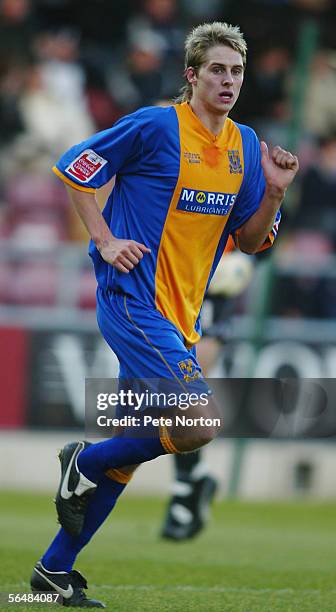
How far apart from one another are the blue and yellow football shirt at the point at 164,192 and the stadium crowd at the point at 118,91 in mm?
6044

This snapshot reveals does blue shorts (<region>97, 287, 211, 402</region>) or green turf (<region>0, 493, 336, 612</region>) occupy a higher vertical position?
blue shorts (<region>97, 287, 211, 402</region>)

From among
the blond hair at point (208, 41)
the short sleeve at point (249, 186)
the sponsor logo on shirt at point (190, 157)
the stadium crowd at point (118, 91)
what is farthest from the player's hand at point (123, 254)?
the stadium crowd at point (118, 91)

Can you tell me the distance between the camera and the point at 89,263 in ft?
37.6

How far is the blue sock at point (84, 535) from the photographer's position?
17.7ft

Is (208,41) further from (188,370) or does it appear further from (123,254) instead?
(188,370)

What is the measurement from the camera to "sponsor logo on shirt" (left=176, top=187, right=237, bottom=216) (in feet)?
18.0

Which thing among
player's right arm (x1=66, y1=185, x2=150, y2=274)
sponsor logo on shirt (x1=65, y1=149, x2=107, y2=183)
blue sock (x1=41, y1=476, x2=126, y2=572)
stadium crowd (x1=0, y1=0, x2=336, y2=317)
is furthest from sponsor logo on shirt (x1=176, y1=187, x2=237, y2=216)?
stadium crowd (x1=0, y1=0, x2=336, y2=317)

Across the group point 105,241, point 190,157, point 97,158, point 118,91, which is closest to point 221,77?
point 190,157

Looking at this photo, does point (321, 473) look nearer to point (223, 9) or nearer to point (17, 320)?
point (17, 320)

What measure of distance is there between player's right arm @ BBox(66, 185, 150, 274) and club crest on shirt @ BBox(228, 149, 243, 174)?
0.55 meters

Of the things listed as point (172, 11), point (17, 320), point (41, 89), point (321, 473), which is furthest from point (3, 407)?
point (172, 11)

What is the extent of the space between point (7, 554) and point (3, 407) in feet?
14.5

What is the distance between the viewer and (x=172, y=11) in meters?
15.3

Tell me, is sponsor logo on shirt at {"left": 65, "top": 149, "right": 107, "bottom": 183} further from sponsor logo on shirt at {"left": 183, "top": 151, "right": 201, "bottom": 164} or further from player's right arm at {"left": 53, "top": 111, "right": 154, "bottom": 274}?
sponsor logo on shirt at {"left": 183, "top": 151, "right": 201, "bottom": 164}
